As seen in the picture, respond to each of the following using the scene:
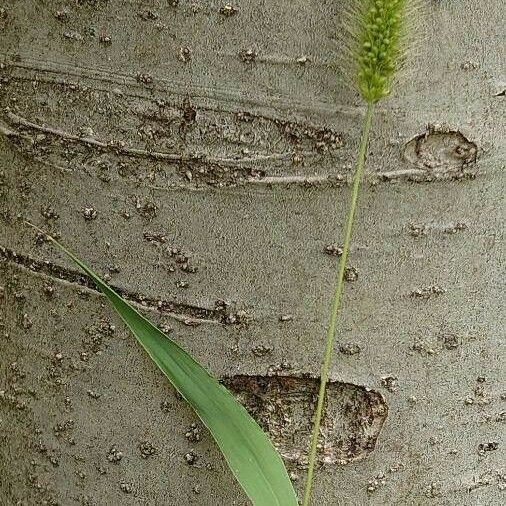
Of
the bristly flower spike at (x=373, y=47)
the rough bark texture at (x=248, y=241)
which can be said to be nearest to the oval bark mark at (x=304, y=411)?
the rough bark texture at (x=248, y=241)

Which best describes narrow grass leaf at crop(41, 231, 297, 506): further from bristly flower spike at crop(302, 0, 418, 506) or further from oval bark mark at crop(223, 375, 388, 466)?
bristly flower spike at crop(302, 0, 418, 506)

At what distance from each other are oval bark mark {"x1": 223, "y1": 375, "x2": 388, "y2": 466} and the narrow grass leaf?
0.03 m

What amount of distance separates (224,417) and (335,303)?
121 millimetres

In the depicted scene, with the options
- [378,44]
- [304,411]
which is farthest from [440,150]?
[304,411]

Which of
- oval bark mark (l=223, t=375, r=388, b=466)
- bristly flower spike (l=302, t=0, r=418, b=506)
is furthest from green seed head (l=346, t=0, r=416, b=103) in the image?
oval bark mark (l=223, t=375, r=388, b=466)

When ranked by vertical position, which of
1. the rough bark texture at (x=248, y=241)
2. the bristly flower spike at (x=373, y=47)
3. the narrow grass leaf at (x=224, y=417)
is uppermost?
the bristly flower spike at (x=373, y=47)

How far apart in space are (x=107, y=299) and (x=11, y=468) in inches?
8.5

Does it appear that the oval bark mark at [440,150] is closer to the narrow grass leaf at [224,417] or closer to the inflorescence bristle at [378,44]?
the inflorescence bristle at [378,44]

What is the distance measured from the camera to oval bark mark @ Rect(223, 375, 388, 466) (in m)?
0.80

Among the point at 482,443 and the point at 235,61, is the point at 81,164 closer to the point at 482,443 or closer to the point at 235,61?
the point at 235,61

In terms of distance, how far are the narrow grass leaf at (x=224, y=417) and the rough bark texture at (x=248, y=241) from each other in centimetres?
2

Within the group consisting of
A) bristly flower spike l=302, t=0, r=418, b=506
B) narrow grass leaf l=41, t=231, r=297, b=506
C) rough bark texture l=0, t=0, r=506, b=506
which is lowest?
narrow grass leaf l=41, t=231, r=297, b=506

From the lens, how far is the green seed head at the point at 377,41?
69cm

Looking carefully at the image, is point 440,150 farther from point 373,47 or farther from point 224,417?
point 224,417
